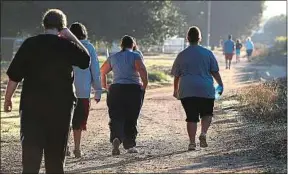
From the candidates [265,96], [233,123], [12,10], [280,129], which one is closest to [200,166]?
[280,129]

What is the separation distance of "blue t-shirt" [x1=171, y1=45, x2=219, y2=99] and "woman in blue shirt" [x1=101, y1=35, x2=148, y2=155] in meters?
0.60

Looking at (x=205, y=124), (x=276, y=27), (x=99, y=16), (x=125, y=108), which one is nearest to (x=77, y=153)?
(x=125, y=108)

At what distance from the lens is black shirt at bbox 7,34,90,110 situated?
19.6ft

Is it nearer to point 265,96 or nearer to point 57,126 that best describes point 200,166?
point 57,126

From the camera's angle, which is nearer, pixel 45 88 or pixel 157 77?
pixel 45 88

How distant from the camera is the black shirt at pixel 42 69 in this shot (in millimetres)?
5980

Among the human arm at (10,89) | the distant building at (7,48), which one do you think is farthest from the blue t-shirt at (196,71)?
the distant building at (7,48)

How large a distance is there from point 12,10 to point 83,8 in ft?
11.5

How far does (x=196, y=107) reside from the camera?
371 inches

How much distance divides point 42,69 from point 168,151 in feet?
13.1

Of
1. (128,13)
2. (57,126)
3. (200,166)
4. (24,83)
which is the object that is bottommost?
(200,166)

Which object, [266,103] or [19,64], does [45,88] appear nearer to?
[19,64]

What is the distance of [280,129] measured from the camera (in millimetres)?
10922

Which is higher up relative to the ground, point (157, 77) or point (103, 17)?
point (103, 17)
